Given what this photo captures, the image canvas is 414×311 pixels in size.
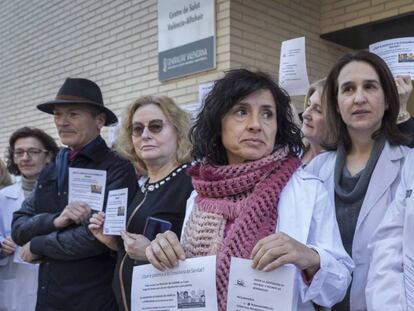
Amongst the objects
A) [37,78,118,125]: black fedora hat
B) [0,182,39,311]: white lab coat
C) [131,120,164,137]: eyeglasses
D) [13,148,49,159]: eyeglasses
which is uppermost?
[37,78,118,125]: black fedora hat

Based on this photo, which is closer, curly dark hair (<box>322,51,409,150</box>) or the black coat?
curly dark hair (<box>322,51,409,150</box>)

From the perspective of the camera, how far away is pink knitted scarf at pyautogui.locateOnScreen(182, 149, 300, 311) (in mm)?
1797

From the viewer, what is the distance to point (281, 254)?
158cm

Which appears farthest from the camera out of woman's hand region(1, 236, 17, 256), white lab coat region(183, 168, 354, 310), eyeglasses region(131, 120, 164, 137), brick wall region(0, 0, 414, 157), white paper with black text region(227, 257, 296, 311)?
brick wall region(0, 0, 414, 157)

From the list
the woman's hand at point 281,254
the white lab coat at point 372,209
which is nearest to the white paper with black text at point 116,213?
the woman's hand at point 281,254

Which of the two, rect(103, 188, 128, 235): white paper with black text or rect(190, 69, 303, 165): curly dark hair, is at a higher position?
rect(190, 69, 303, 165): curly dark hair

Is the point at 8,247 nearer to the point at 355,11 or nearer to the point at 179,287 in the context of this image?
the point at 179,287

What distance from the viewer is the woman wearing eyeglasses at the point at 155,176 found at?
2401mm

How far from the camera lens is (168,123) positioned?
2623mm

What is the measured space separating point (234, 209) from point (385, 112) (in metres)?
0.81

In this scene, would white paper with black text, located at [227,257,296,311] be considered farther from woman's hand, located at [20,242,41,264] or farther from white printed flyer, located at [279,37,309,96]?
white printed flyer, located at [279,37,309,96]

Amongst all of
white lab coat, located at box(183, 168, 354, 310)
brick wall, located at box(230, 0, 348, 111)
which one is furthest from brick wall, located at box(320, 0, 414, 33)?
white lab coat, located at box(183, 168, 354, 310)

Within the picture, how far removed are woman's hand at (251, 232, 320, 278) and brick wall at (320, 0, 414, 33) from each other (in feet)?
13.8

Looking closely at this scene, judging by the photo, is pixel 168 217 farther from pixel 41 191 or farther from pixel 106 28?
pixel 106 28
